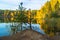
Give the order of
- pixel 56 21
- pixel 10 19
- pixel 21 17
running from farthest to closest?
pixel 56 21 < pixel 10 19 < pixel 21 17

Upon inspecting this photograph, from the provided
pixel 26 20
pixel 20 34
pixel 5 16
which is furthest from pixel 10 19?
pixel 20 34

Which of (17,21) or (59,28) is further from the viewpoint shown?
(59,28)

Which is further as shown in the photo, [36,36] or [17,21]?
[17,21]

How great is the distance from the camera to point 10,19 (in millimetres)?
6367

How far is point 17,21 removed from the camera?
6023 mm

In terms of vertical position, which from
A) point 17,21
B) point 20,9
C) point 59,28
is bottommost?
point 59,28

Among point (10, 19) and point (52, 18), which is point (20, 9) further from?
point (52, 18)

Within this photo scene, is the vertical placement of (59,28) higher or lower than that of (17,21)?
lower


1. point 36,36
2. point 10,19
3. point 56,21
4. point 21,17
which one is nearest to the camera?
point 36,36

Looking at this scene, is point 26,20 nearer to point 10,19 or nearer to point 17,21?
point 17,21

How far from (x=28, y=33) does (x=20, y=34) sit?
17 centimetres

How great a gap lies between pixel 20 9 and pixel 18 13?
228 millimetres

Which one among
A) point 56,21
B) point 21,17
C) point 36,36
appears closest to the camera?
point 36,36

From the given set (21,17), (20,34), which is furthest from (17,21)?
(20,34)
